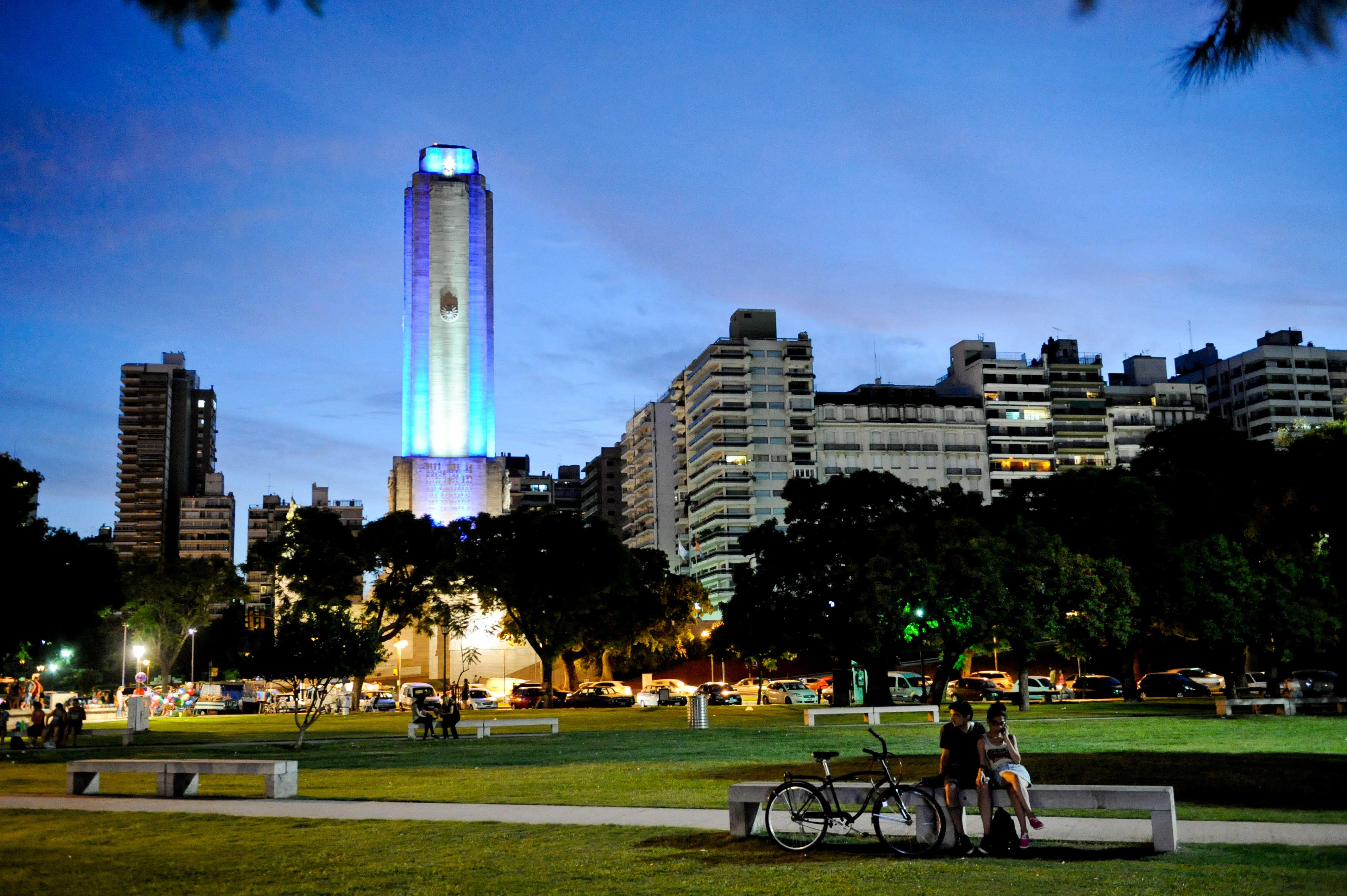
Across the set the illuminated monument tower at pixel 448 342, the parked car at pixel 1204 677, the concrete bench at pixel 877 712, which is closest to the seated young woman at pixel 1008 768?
the concrete bench at pixel 877 712

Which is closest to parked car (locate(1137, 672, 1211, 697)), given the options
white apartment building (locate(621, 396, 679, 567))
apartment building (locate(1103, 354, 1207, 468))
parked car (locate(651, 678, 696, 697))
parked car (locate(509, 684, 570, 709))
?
parked car (locate(651, 678, 696, 697))

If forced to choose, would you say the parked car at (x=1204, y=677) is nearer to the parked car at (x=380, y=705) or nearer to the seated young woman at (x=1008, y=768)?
the parked car at (x=380, y=705)

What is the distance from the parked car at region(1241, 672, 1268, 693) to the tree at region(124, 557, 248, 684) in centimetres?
7633

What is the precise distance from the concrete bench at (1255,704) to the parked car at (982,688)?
50.5ft

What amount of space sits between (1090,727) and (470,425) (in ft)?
293

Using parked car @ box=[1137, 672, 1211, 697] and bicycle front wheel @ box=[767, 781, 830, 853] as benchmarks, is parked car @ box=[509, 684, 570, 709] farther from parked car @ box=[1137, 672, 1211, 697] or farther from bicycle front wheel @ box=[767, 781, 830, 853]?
bicycle front wheel @ box=[767, 781, 830, 853]

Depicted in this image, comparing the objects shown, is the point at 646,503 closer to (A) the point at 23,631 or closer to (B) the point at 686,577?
(B) the point at 686,577

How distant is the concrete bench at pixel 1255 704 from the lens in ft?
133

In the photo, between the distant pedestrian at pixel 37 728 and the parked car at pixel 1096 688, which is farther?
the parked car at pixel 1096 688

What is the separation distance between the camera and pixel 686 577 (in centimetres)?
8831

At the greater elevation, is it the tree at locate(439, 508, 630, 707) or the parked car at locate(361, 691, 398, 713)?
the tree at locate(439, 508, 630, 707)

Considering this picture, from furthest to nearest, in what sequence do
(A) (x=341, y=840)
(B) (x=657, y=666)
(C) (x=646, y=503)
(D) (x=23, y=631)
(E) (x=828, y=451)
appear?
(C) (x=646, y=503)
(E) (x=828, y=451)
(B) (x=657, y=666)
(D) (x=23, y=631)
(A) (x=341, y=840)

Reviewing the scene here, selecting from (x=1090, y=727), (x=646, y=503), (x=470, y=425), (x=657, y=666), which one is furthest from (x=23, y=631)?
(x=646, y=503)

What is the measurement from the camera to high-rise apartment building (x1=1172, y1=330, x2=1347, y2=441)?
157000mm
